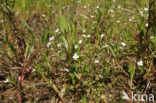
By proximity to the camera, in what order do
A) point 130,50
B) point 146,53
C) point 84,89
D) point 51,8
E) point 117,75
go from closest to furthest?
point 146,53, point 84,89, point 117,75, point 130,50, point 51,8

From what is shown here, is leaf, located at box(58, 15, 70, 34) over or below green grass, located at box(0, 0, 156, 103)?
over

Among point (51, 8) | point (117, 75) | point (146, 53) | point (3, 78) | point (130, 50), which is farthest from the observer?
point (51, 8)

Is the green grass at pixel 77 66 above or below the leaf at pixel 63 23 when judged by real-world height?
below

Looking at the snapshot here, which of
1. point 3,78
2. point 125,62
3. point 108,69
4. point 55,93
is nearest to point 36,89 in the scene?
point 55,93

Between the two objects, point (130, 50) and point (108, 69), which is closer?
point (108, 69)

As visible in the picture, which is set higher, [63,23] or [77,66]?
[63,23]

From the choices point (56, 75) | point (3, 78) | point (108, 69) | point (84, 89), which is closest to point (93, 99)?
point (84, 89)

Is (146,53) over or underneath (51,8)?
underneath

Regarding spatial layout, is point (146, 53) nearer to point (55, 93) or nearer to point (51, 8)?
point (55, 93)

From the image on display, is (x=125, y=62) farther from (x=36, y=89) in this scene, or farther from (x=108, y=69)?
(x=36, y=89)

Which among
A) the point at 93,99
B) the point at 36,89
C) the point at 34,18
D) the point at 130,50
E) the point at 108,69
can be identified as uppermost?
the point at 34,18

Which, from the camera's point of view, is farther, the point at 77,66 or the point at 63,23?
the point at 77,66
